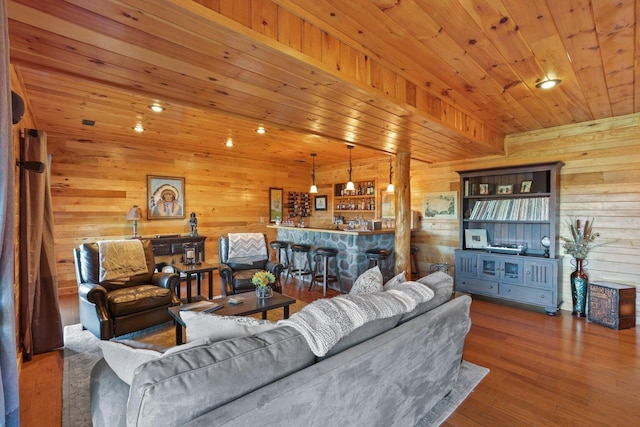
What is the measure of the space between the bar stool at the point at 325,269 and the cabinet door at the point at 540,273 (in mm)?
2697

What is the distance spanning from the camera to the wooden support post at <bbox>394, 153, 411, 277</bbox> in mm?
4789

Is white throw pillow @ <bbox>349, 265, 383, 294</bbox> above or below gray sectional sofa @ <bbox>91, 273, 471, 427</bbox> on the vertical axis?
above

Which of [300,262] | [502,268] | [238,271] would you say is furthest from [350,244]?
[502,268]

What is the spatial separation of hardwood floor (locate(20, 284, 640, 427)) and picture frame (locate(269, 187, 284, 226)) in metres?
4.35

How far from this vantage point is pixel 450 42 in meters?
2.15

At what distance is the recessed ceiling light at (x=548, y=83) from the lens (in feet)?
9.15

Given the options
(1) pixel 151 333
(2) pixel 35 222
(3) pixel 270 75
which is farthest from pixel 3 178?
(1) pixel 151 333

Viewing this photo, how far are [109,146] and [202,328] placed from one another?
17.6 feet

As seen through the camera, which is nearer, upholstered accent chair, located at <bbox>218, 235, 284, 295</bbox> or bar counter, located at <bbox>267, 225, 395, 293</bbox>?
upholstered accent chair, located at <bbox>218, 235, 284, 295</bbox>

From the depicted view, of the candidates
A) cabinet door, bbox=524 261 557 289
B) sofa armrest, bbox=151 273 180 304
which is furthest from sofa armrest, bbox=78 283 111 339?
cabinet door, bbox=524 261 557 289

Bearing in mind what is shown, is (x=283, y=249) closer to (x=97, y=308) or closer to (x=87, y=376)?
(x=97, y=308)

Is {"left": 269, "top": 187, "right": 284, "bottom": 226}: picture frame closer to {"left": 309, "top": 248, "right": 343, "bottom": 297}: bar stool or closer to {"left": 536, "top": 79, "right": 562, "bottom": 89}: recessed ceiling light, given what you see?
{"left": 309, "top": 248, "right": 343, "bottom": 297}: bar stool

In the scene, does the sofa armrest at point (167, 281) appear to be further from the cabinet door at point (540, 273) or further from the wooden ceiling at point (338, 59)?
the cabinet door at point (540, 273)

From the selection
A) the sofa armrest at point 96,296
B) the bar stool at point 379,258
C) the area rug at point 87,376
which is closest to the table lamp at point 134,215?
the area rug at point 87,376
